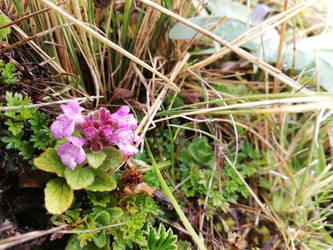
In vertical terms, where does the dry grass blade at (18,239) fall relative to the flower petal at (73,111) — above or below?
below

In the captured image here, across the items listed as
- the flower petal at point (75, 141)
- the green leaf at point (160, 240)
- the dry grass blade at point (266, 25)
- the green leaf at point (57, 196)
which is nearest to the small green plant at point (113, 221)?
the green leaf at point (160, 240)

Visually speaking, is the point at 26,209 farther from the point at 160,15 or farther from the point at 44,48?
the point at 160,15

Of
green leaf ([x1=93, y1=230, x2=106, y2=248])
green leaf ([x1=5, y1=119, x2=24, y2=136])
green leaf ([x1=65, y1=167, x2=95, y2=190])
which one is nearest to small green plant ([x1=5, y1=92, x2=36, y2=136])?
green leaf ([x1=5, y1=119, x2=24, y2=136])

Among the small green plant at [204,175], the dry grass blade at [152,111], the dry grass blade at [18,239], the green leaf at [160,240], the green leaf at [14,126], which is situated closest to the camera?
the dry grass blade at [18,239]

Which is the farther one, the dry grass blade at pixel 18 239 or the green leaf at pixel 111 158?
the green leaf at pixel 111 158

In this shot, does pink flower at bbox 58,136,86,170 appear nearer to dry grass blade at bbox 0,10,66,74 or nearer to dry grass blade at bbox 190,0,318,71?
dry grass blade at bbox 0,10,66,74

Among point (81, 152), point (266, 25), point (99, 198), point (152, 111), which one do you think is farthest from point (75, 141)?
point (266, 25)

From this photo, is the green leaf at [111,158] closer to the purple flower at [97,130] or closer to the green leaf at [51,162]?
the purple flower at [97,130]
